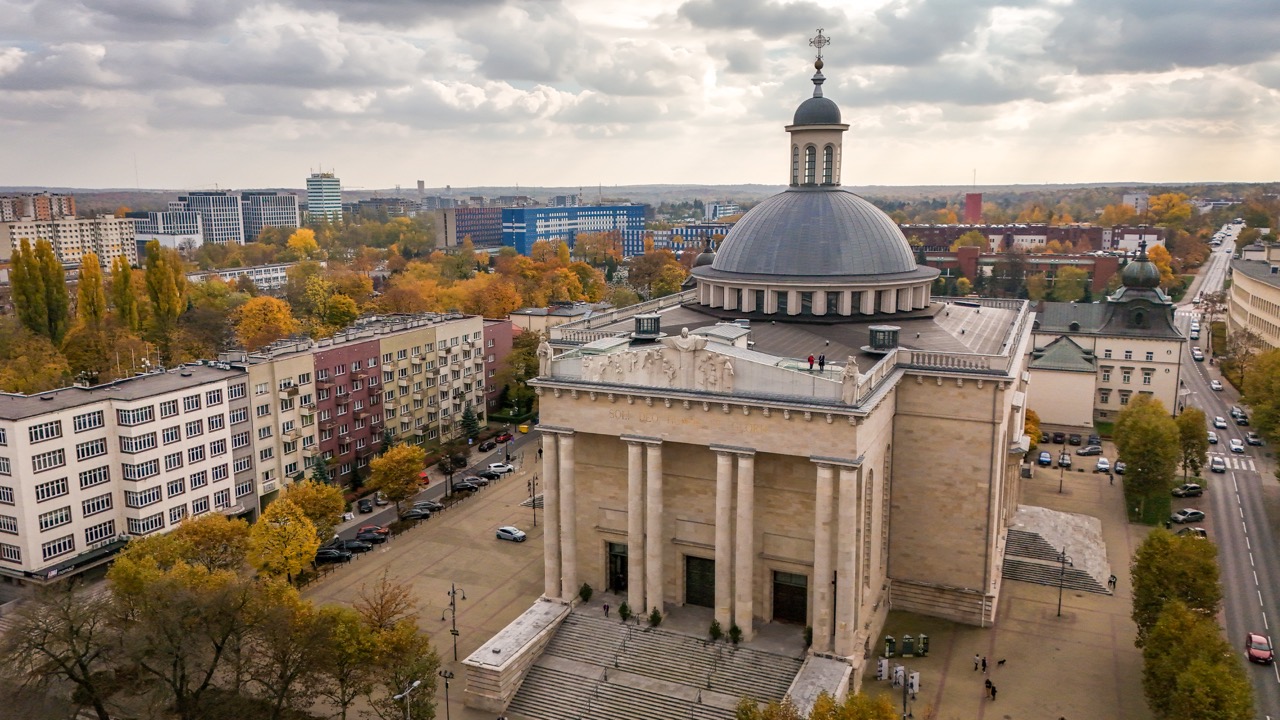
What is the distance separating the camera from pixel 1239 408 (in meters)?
106

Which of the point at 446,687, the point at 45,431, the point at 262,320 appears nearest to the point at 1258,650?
the point at 446,687

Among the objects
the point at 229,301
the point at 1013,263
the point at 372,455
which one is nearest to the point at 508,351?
the point at 372,455

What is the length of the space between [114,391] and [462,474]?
104ft

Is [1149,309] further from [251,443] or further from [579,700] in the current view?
[251,443]

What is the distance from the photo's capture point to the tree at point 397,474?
72438 mm

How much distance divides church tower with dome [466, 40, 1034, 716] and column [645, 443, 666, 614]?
0.11m

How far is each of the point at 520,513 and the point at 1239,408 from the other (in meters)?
87.2

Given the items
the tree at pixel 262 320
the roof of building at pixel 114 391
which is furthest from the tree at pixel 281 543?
the tree at pixel 262 320

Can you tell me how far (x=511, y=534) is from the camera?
227ft

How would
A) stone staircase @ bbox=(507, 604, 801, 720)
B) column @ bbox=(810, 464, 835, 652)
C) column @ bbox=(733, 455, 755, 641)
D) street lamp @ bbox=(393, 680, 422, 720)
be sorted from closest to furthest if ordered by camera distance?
street lamp @ bbox=(393, 680, 422, 720) < column @ bbox=(810, 464, 835, 652) < stone staircase @ bbox=(507, 604, 801, 720) < column @ bbox=(733, 455, 755, 641)

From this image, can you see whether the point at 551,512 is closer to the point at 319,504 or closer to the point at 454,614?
the point at 454,614

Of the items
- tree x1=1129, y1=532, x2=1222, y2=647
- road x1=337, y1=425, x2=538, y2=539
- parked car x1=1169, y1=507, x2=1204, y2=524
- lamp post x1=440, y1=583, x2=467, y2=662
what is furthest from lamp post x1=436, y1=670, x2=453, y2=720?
parked car x1=1169, y1=507, x2=1204, y2=524

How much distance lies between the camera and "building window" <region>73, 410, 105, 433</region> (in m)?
61.8

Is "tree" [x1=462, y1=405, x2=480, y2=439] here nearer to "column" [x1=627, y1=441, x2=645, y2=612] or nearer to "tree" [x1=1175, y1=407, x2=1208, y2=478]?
"column" [x1=627, y1=441, x2=645, y2=612]
